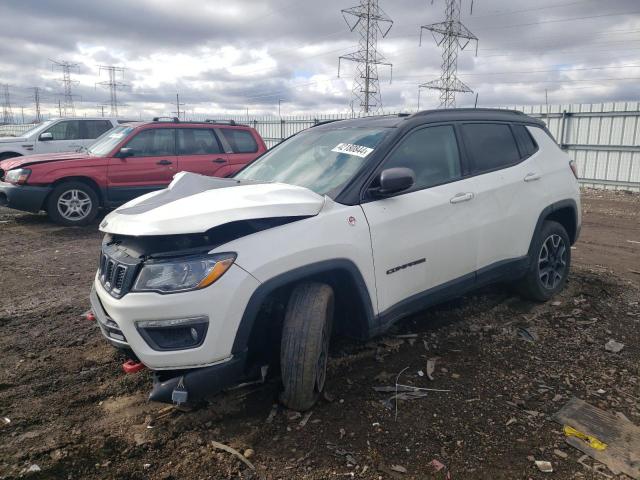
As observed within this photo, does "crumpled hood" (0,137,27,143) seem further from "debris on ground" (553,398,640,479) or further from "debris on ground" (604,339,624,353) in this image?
"debris on ground" (553,398,640,479)

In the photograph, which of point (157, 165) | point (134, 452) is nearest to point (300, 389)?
point (134, 452)

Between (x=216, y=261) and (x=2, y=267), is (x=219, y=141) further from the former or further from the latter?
(x=216, y=261)

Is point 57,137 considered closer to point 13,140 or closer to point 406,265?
point 13,140

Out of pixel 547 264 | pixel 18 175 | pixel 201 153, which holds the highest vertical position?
pixel 201 153

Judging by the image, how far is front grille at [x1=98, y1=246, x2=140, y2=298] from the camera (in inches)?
101

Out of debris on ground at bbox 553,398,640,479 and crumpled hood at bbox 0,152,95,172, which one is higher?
crumpled hood at bbox 0,152,95,172

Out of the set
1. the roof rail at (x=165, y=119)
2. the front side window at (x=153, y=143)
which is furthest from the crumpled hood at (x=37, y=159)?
the roof rail at (x=165, y=119)

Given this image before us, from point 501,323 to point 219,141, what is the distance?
6.72 m

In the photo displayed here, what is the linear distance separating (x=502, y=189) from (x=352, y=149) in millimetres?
1383

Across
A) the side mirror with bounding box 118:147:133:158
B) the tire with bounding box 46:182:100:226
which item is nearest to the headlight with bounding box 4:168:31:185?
the tire with bounding box 46:182:100:226

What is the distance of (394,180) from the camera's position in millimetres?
3029

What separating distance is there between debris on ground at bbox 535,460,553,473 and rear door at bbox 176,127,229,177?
7478 millimetres

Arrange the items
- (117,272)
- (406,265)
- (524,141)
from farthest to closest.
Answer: (524,141) → (406,265) → (117,272)

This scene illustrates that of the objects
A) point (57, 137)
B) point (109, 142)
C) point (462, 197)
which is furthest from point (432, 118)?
point (57, 137)
